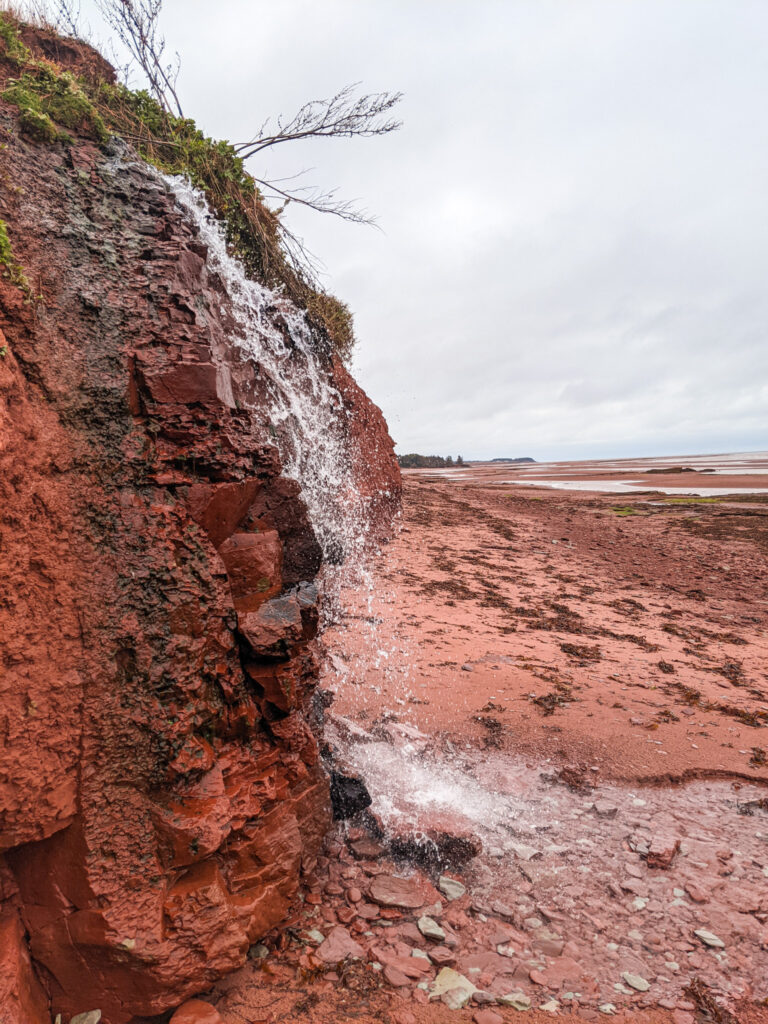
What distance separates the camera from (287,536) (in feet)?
10.4

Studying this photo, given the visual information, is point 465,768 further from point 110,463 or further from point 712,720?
point 110,463

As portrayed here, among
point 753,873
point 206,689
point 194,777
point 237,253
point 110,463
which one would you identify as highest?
point 237,253

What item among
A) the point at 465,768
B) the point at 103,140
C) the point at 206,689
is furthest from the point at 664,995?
the point at 103,140

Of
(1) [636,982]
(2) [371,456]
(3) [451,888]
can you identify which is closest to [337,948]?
(3) [451,888]

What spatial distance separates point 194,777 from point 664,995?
8.46 ft

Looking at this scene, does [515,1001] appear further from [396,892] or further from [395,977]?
[396,892]

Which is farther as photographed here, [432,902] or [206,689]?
[432,902]

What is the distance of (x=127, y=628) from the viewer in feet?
7.57

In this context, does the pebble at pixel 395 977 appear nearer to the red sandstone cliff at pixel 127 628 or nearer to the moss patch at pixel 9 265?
the red sandstone cliff at pixel 127 628

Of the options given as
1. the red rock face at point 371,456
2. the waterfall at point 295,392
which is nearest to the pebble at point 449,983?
the waterfall at point 295,392

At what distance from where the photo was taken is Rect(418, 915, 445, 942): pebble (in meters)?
2.90

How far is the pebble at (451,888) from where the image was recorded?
3231 millimetres

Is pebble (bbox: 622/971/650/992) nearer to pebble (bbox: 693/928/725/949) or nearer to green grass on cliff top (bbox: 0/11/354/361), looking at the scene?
pebble (bbox: 693/928/725/949)

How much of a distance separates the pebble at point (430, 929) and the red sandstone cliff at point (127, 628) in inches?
29.9
